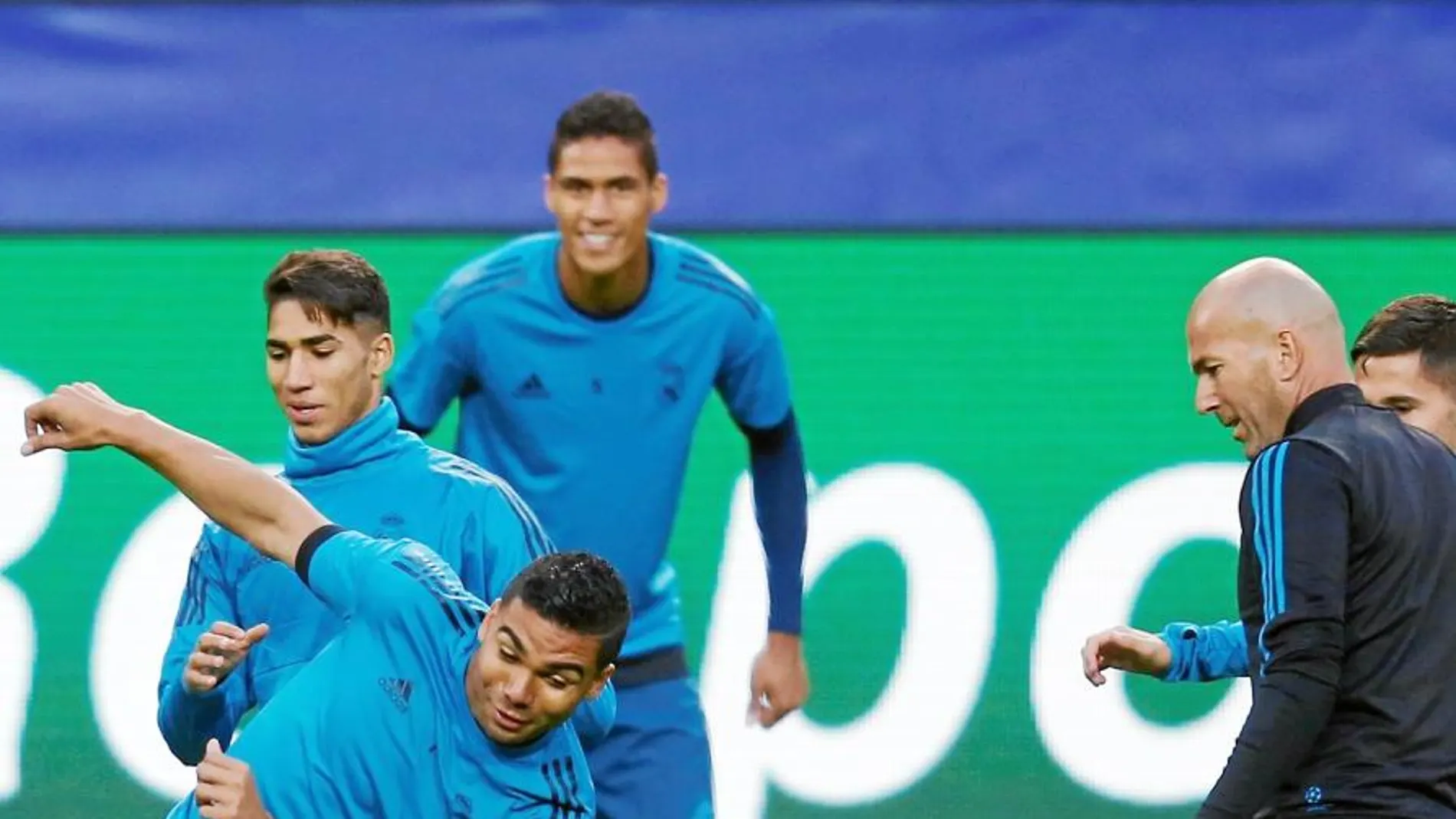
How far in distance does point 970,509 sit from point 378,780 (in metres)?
2.75

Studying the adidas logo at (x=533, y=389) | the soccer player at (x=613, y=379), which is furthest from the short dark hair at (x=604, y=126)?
the adidas logo at (x=533, y=389)

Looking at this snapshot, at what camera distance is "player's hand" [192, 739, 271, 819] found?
371cm

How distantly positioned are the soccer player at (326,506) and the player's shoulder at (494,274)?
0.97 meters

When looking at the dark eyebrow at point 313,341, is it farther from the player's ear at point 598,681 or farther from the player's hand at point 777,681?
the player's hand at point 777,681

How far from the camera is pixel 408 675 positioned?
3.96m

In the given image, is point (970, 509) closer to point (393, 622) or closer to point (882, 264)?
point (882, 264)

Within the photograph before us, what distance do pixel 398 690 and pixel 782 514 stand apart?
191 centimetres

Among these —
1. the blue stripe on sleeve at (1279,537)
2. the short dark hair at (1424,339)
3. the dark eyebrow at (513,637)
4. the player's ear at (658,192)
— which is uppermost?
the player's ear at (658,192)

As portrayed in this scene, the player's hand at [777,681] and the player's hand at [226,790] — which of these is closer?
the player's hand at [226,790]

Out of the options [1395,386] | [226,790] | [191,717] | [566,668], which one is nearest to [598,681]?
[566,668]

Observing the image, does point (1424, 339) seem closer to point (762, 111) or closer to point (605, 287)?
point (605, 287)

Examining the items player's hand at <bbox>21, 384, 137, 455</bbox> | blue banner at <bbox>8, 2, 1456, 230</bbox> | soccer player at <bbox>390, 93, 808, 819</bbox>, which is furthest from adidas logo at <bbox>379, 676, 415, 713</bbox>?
blue banner at <bbox>8, 2, 1456, 230</bbox>

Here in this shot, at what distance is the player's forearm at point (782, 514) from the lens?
18.9 feet

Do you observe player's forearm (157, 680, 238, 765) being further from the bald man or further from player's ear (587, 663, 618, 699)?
the bald man
